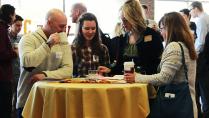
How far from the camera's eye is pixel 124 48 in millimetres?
3516

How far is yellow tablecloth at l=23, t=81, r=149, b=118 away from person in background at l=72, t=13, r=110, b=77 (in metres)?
0.71

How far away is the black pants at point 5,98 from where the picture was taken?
3773 mm

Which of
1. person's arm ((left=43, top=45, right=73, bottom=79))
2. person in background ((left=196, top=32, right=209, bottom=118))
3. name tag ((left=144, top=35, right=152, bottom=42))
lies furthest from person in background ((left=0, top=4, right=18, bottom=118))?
person in background ((left=196, top=32, right=209, bottom=118))

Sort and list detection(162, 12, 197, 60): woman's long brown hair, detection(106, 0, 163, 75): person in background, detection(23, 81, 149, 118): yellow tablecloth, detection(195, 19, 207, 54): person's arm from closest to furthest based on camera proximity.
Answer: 1. detection(23, 81, 149, 118): yellow tablecloth
2. detection(162, 12, 197, 60): woman's long brown hair
3. detection(106, 0, 163, 75): person in background
4. detection(195, 19, 207, 54): person's arm

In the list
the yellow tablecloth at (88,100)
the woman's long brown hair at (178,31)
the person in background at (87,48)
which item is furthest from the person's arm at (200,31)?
the yellow tablecloth at (88,100)

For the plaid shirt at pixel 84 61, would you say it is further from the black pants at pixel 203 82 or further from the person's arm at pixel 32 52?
the black pants at pixel 203 82

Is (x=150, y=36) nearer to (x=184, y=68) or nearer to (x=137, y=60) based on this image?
(x=137, y=60)

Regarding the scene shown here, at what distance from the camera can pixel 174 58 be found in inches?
110

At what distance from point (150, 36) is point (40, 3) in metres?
3.50

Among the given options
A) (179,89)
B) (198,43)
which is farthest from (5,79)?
(198,43)

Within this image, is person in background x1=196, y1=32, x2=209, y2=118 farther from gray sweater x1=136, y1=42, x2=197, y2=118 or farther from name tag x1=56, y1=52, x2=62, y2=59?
name tag x1=56, y1=52, x2=62, y2=59

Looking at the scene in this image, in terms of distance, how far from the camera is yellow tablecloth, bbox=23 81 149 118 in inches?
100

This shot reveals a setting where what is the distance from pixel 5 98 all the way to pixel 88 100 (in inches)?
63.6

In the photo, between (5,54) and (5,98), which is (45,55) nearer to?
(5,54)
